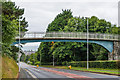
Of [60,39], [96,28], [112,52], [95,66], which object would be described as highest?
[96,28]

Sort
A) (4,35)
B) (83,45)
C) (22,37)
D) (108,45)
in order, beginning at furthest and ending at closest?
(83,45), (108,45), (22,37), (4,35)

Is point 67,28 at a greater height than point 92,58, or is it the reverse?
point 67,28

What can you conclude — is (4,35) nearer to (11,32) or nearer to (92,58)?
(11,32)

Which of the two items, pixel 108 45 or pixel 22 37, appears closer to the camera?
pixel 22 37

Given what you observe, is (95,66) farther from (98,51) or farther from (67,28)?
(67,28)

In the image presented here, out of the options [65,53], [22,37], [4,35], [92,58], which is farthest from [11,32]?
[92,58]

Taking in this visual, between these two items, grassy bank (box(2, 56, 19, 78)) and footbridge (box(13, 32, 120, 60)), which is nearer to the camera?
grassy bank (box(2, 56, 19, 78))

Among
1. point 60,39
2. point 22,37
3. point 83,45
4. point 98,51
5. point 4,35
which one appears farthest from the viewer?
point 83,45

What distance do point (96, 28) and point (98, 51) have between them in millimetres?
8625

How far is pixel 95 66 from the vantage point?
147 feet

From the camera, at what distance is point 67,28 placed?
70.8 metres

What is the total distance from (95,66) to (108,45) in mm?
8800

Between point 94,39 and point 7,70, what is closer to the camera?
point 7,70

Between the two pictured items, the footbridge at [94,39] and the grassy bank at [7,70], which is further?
the footbridge at [94,39]
